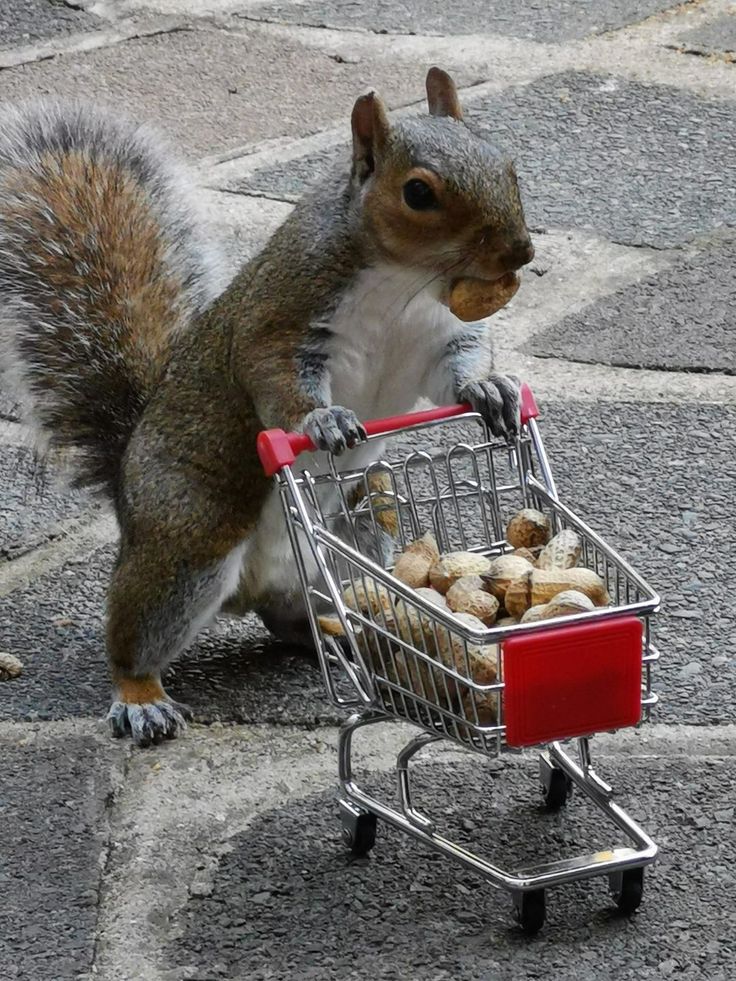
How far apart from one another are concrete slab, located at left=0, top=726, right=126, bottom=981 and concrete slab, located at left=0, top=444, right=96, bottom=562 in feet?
1.67

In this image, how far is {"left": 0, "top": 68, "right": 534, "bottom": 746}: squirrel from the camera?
7.09 feet

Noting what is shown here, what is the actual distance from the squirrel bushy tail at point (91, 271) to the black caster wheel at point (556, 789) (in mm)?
851

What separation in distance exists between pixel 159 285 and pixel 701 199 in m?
1.45

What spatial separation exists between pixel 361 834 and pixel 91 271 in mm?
1088

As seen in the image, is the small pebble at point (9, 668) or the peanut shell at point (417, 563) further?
the small pebble at point (9, 668)

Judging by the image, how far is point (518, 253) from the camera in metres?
2.10

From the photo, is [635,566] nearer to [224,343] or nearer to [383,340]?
[383,340]

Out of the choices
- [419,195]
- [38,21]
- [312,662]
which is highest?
[419,195]

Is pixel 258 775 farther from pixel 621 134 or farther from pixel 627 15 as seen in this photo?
pixel 627 15

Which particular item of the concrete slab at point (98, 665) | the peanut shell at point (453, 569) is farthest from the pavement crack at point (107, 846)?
the peanut shell at point (453, 569)

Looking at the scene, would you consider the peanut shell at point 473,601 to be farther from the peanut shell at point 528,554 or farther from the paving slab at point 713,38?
the paving slab at point 713,38

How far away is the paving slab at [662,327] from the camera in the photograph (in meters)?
3.12

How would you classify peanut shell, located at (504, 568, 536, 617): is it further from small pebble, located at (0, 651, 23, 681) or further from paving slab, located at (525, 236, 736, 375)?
paving slab, located at (525, 236, 736, 375)

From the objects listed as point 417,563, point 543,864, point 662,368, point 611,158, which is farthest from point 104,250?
point 611,158
